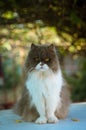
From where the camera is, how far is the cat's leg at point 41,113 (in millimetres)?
2891

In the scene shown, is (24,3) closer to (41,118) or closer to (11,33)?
(11,33)

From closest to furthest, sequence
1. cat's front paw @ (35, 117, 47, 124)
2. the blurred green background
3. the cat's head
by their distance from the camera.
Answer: the cat's head < cat's front paw @ (35, 117, 47, 124) < the blurred green background

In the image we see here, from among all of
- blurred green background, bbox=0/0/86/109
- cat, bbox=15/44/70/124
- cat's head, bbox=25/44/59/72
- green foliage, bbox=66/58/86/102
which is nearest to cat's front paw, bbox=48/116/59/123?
cat, bbox=15/44/70/124

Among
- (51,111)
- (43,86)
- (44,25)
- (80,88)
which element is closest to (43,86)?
(43,86)

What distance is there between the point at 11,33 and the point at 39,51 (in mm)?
1510

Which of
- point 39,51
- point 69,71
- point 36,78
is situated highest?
point 39,51

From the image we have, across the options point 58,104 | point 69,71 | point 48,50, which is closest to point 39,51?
point 48,50

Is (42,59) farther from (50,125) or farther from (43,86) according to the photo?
(50,125)

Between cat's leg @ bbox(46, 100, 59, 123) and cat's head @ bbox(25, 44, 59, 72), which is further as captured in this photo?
cat's leg @ bbox(46, 100, 59, 123)

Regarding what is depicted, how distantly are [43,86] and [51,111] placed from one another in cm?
20

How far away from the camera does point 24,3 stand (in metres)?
3.78

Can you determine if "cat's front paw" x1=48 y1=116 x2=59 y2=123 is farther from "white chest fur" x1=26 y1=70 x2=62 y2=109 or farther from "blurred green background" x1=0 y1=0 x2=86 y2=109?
"blurred green background" x1=0 y1=0 x2=86 y2=109

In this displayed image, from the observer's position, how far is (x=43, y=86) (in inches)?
112

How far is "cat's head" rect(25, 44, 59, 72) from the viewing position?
2.78 metres
